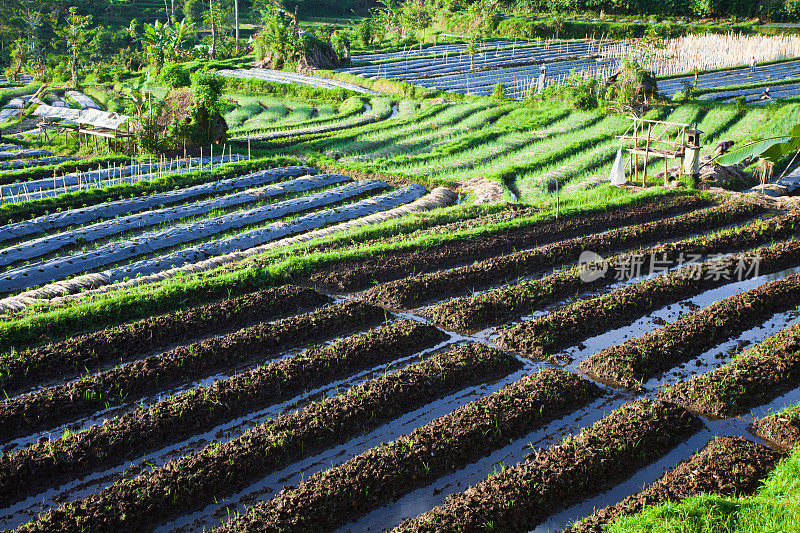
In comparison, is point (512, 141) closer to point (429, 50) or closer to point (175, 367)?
point (175, 367)

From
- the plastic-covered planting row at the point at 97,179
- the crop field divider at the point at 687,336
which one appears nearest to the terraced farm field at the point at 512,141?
the plastic-covered planting row at the point at 97,179

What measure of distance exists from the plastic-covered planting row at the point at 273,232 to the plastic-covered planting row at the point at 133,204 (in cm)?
291

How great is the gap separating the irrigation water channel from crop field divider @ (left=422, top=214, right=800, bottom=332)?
44 cm

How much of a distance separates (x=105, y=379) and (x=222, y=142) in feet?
48.7

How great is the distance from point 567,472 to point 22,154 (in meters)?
20.2

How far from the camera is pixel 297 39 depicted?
41.7 m

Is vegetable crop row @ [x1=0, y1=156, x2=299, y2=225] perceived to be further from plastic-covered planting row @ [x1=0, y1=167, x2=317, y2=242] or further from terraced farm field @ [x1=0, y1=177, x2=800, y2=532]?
terraced farm field @ [x1=0, y1=177, x2=800, y2=532]

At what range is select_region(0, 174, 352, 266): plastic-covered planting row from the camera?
13.5 meters

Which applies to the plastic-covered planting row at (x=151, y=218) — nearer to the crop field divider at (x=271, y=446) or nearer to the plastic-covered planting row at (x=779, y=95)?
the crop field divider at (x=271, y=446)

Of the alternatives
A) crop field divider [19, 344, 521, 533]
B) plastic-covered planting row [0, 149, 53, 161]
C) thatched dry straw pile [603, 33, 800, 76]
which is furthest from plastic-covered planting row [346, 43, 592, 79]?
crop field divider [19, 344, 521, 533]

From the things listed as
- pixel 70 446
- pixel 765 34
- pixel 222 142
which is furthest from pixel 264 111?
pixel 765 34

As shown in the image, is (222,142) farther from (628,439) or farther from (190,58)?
(190,58)

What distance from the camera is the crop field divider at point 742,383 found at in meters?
8.72

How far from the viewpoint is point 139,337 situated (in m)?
10.4
